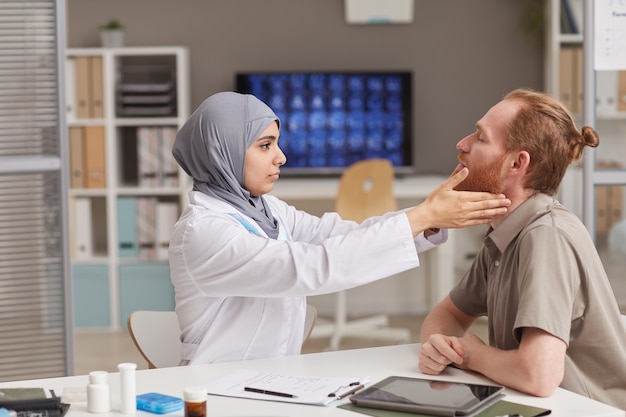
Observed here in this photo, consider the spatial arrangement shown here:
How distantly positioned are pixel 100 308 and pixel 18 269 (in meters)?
2.79

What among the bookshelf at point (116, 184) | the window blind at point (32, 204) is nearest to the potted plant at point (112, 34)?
the bookshelf at point (116, 184)

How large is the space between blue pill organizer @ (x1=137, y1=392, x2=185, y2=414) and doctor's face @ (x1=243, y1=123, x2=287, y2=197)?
0.71 meters

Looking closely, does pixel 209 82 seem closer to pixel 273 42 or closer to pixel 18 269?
pixel 273 42

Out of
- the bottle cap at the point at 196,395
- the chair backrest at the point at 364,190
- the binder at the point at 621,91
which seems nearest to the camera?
the bottle cap at the point at 196,395

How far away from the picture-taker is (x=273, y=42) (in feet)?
20.2

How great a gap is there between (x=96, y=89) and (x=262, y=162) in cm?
365

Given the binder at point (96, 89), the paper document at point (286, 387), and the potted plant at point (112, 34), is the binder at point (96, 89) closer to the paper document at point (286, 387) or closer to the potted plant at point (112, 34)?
the potted plant at point (112, 34)

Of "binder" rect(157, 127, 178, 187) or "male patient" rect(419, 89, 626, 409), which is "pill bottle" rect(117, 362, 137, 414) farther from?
"binder" rect(157, 127, 178, 187)

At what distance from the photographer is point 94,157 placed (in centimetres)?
573

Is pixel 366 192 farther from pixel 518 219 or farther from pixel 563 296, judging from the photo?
pixel 563 296

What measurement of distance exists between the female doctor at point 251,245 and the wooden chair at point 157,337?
0.20 meters

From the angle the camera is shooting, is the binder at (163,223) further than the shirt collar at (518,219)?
Yes

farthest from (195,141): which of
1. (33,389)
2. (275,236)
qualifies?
(33,389)

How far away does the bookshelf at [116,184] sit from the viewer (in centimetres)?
570
